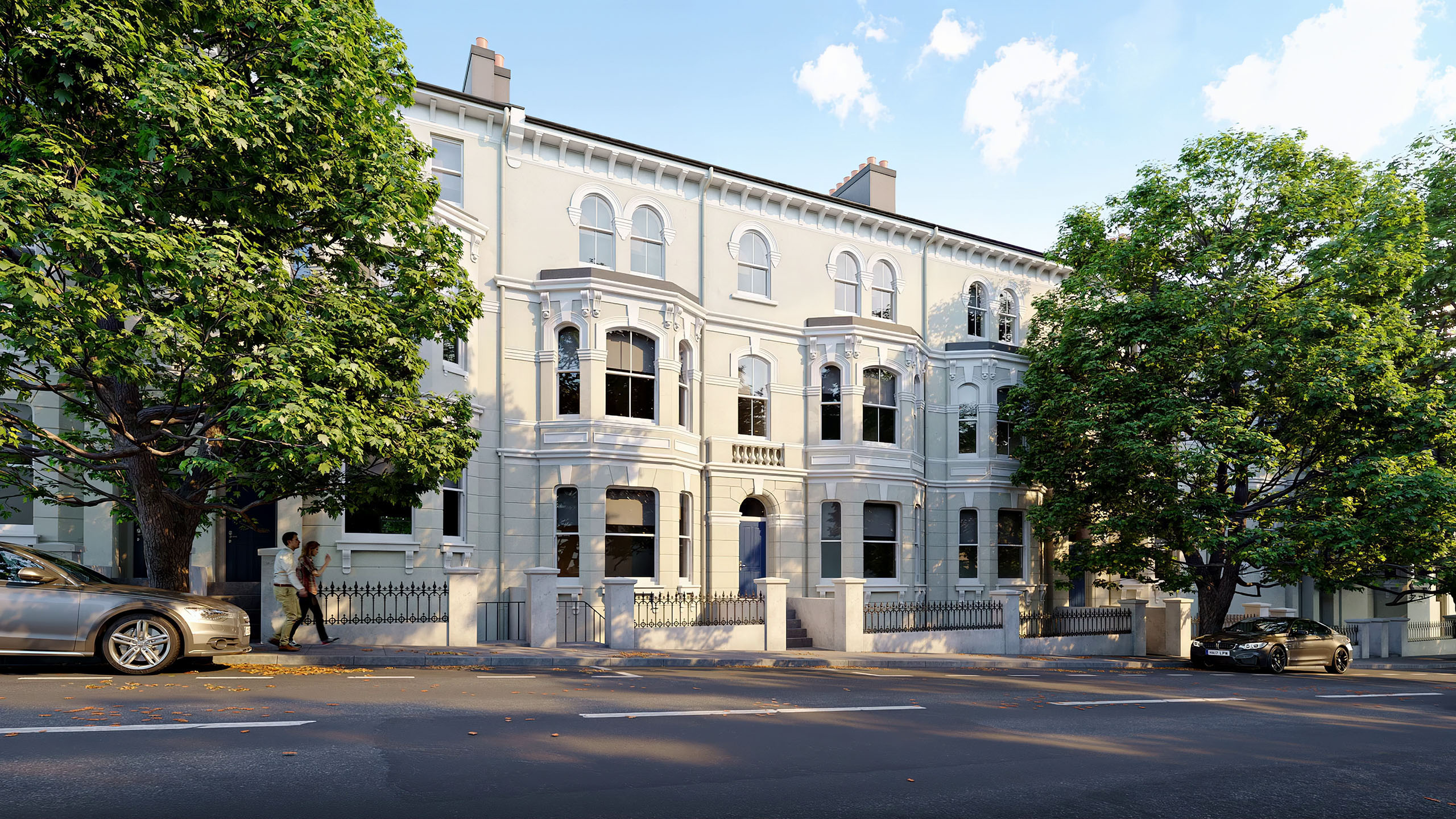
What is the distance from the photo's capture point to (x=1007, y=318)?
29.5m

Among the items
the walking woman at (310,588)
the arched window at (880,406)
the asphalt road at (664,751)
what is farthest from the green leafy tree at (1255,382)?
the walking woman at (310,588)

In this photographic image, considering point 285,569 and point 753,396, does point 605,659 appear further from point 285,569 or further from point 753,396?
point 753,396

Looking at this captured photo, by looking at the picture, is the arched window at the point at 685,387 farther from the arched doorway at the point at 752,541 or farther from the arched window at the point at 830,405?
A: the arched window at the point at 830,405

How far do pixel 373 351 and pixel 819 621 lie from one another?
11.7 metres

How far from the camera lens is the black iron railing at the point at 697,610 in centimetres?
2002

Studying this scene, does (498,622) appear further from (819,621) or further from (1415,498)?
(1415,498)

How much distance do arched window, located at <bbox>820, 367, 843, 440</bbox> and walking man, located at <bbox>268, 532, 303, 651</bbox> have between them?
13.8 meters

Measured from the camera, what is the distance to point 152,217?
10.6 meters

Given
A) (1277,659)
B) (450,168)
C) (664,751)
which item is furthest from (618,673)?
(1277,659)

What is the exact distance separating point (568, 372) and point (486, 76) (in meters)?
6.94

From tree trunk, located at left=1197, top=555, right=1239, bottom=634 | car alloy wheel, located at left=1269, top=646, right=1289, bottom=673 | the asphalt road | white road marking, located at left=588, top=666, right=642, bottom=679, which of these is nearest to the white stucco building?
tree trunk, located at left=1197, top=555, right=1239, bottom=634

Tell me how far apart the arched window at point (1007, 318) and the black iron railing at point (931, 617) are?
926 cm

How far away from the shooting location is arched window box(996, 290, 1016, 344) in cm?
2927

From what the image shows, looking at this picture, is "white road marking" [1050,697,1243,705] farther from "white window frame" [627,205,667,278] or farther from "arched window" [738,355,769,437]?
"white window frame" [627,205,667,278]
